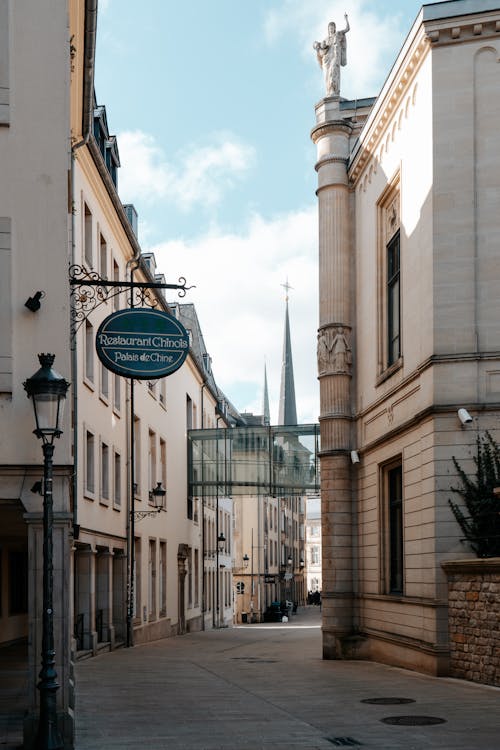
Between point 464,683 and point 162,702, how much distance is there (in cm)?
531

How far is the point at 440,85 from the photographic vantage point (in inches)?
850

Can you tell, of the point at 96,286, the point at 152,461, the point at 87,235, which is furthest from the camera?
the point at 152,461

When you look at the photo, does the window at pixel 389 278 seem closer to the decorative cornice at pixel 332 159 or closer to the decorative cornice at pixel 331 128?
the decorative cornice at pixel 332 159

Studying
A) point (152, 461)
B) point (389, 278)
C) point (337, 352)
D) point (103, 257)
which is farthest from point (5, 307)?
point (152, 461)

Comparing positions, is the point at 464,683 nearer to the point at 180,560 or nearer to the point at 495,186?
the point at 495,186

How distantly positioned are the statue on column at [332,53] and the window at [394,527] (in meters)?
10.9

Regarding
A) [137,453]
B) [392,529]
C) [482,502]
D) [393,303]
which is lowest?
[392,529]

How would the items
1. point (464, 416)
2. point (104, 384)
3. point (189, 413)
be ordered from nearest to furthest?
point (464, 416)
point (104, 384)
point (189, 413)

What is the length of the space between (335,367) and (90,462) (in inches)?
264

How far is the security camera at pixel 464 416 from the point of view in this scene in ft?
65.9

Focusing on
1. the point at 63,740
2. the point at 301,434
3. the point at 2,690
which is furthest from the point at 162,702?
the point at 301,434

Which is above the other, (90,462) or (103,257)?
(103,257)

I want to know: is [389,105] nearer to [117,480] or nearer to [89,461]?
[89,461]

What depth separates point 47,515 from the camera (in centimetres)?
1138
